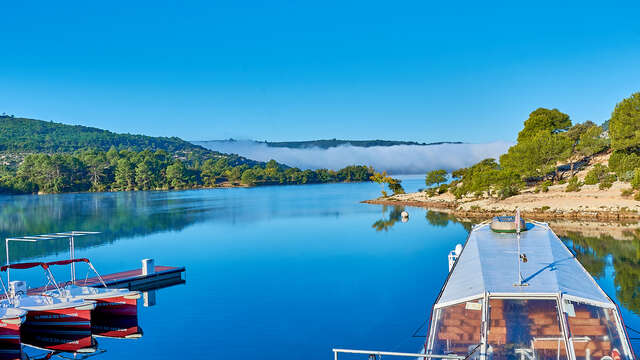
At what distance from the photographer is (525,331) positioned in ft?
34.2

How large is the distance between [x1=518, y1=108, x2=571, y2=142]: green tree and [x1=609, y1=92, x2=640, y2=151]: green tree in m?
22.3

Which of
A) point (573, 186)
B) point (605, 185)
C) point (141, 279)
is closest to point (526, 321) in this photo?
point (141, 279)

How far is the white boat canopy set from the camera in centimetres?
1164

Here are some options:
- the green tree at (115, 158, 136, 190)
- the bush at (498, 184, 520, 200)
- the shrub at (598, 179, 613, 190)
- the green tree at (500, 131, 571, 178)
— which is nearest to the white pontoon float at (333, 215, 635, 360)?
the shrub at (598, 179, 613, 190)

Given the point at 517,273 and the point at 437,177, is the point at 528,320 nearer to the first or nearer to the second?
the point at 517,273

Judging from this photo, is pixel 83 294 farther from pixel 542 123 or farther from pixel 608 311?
pixel 542 123

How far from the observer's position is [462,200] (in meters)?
80.6

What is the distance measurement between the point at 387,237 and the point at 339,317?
89.4 feet

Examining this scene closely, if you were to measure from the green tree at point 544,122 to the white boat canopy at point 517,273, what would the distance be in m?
75.6

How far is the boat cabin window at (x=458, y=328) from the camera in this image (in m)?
10.7

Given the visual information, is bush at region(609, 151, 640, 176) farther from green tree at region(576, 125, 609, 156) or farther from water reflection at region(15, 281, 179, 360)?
water reflection at region(15, 281, 179, 360)

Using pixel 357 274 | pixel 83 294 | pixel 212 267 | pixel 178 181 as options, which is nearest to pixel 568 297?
pixel 83 294

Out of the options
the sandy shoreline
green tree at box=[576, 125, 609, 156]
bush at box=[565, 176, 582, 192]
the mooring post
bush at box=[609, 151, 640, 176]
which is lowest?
the mooring post

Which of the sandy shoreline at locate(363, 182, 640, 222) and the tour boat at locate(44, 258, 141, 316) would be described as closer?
the tour boat at locate(44, 258, 141, 316)
